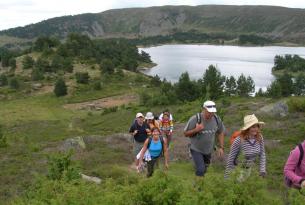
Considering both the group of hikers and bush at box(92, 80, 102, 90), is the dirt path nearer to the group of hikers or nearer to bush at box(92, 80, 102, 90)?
bush at box(92, 80, 102, 90)

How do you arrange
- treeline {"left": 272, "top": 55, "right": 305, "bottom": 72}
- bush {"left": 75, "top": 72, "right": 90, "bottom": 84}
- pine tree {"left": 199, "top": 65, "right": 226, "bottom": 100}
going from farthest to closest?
treeline {"left": 272, "top": 55, "right": 305, "bottom": 72}, bush {"left": 75, "top": 72, "right": 90, "bottom": 84}, pine tree {"left": 199, "top": 65, "right": 226, "bottom": 100}

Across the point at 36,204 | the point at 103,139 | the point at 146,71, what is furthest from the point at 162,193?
the point at 146,71

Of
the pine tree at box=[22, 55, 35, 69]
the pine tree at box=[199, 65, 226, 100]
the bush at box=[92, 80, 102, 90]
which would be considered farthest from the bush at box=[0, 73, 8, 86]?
the pine tree at box=[199, 65, 226, 100]

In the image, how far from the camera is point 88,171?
16172mm

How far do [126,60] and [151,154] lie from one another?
380ft

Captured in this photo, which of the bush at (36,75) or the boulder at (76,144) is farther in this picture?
the bush at (36,75)

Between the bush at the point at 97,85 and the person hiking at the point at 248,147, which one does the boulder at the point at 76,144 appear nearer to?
the person hiking at the point at 248,147

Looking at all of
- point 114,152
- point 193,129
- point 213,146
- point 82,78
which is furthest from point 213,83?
point 193,129

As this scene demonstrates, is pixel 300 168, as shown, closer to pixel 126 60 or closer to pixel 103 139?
pixel 103 139

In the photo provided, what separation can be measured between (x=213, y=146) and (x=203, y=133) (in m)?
0.73

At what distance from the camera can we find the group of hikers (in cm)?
689

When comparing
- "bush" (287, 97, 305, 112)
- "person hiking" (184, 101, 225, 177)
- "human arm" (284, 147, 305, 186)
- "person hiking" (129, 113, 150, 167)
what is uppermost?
"human arm" (284, 147, 305, 186)

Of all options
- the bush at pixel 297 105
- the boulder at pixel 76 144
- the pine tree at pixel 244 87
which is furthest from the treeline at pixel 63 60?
the boulder at pixel 76 144

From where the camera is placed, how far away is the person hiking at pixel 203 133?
9.69 metres
